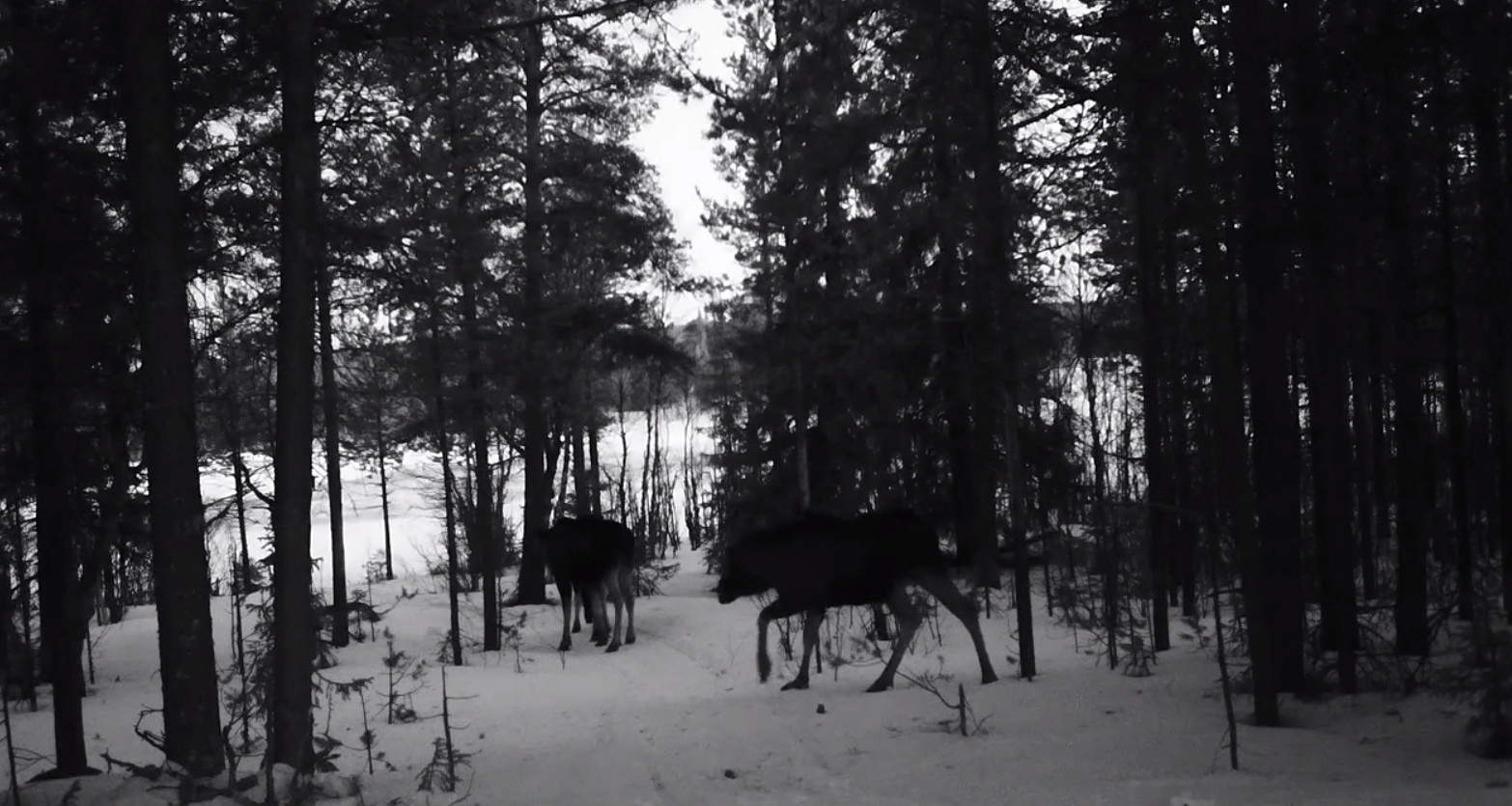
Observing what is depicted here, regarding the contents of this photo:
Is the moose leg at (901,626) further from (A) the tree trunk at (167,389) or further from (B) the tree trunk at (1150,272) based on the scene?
(A) the tree trunk at (167,389)

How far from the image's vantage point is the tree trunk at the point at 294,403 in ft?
25.6

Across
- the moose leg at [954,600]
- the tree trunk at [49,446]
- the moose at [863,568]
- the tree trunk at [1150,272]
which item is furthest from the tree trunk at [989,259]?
the tree trunk at [49,446]

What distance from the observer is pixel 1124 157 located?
8828 mm

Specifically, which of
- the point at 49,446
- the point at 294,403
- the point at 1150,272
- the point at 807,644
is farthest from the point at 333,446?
the point at 1150,272

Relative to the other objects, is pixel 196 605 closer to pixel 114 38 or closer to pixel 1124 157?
pixel 114 38

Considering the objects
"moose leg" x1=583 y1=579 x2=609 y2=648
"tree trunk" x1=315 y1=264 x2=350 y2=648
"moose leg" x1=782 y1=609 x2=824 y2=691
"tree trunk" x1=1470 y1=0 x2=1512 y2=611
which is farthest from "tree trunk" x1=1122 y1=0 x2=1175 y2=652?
"tree trunk" x1=315 y1=264 x2=350 y2=648

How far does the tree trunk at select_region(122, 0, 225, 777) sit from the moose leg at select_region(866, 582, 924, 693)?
6.20m

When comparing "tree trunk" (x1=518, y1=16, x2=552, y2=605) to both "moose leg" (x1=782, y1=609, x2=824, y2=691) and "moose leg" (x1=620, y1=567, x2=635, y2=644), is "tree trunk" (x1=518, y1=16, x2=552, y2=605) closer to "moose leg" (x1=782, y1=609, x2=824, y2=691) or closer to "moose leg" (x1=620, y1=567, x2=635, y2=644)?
"moose leg" (x1=620, y1=567, x2=635, y2=644)

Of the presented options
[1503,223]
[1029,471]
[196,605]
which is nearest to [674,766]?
[196,605]

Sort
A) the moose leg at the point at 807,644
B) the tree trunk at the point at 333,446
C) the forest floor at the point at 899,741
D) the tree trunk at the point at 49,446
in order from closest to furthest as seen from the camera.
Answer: the forest floor at the point at 899,741 < the tree trunk at the point at 49,446 < the moose leg at the point at 807,644 < the tree trunk at the point at 333,446

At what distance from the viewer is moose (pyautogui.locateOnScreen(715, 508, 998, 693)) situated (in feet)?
37.0

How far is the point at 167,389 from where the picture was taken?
25.8 ft

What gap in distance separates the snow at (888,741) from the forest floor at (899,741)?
0.03 meters

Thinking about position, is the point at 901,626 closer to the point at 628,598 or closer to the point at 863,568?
the point at 863,568
